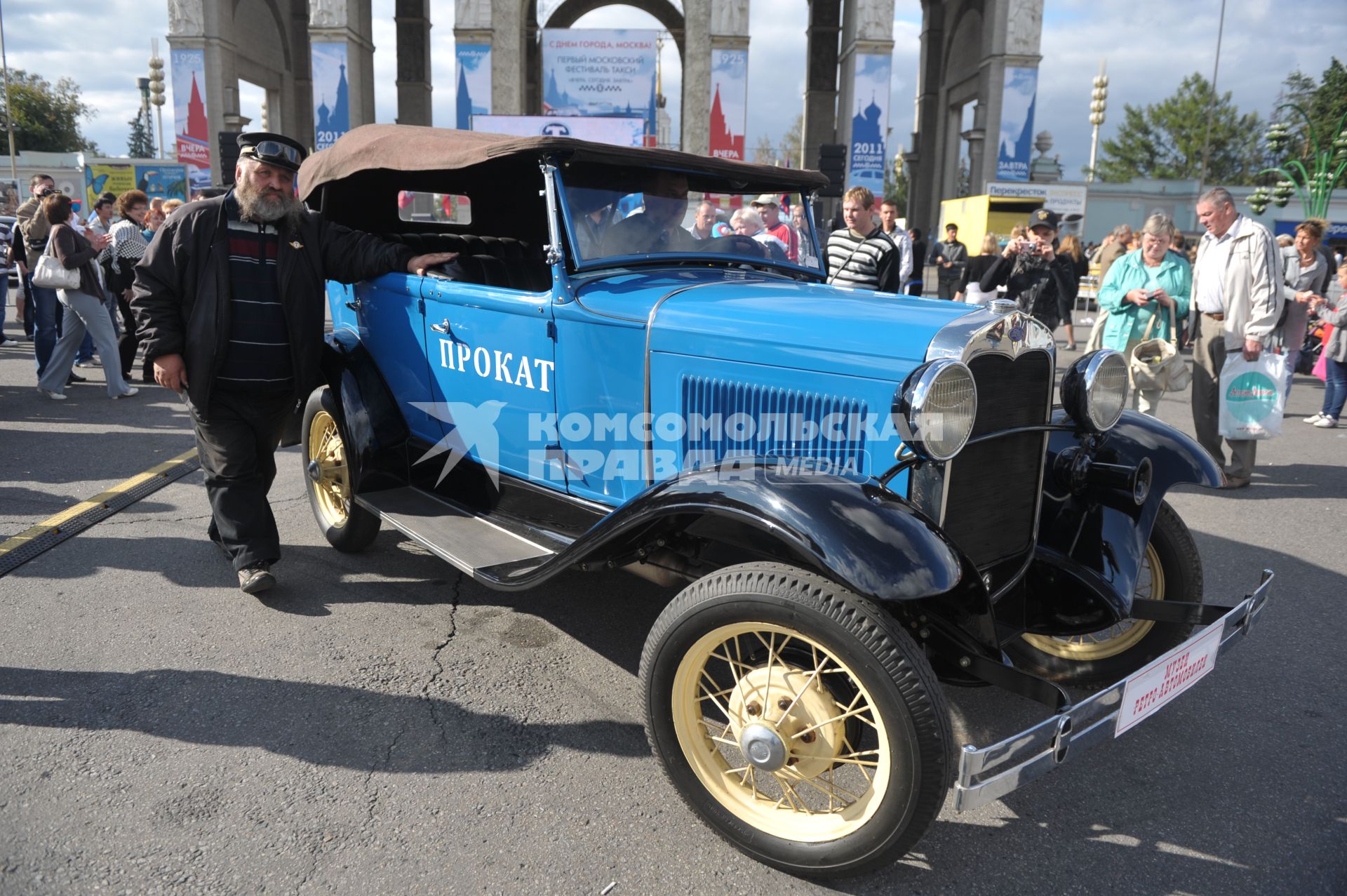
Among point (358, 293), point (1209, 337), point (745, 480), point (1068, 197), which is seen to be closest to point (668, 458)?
point (745, 480)

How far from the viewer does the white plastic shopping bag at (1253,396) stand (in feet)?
17.2

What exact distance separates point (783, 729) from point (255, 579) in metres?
2.45

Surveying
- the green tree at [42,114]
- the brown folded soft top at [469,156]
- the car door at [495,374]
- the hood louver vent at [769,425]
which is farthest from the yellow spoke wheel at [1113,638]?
the green tree at [42,114]

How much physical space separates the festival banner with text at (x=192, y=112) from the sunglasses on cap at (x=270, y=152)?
22.7 metres

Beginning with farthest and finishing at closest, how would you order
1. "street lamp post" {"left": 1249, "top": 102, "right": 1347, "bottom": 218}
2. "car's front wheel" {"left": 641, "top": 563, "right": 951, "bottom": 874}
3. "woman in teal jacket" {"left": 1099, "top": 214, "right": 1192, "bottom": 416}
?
"street lamp post" {"left": 1249, "top": 102, "right": 1347, "bottom": 218} < "woman in teal jacket" {"left": 1099, "top": 214, "right": 1192, "bottom": 416} < "car's front wheel" {"left": 641, "top": 563, "right": 951, "bottom": 874}

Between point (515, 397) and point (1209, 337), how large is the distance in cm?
460

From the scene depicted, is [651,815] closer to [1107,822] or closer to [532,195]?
[1107,822]

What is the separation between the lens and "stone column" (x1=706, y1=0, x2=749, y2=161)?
22.7 m

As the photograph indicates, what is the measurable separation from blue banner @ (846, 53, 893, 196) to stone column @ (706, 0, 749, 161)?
2.97m

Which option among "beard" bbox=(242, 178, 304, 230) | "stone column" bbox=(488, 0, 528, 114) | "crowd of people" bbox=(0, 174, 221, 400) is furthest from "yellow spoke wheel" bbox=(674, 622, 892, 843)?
"stone column" bbox=(488, 0, 528, 114)

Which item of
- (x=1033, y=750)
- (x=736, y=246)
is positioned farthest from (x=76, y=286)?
(x=1033, y=750)

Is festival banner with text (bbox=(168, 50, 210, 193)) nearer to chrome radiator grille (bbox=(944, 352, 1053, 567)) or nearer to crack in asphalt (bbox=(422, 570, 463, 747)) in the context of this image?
crack in asphalt (bbox=(422, 570, 463, 747))

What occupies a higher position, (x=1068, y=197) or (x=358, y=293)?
(x=1068, y=197)

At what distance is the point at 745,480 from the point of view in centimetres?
226
